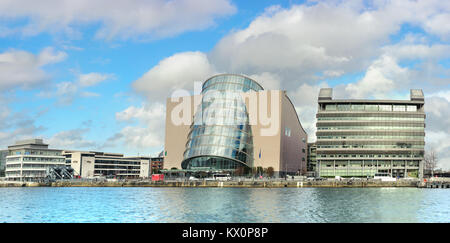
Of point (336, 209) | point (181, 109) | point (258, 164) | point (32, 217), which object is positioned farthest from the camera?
point (181, 109)

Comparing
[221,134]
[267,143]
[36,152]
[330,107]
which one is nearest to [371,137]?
[330,107]

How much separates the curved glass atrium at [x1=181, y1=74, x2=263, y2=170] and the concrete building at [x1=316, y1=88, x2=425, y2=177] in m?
28.4

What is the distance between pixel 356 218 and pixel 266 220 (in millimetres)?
8483

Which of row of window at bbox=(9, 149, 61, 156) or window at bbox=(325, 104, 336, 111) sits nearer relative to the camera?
window at bbox=(325, 104, 336, 111)

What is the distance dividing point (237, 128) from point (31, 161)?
8300cm

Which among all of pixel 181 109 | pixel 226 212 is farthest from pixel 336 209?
pixel 181 109

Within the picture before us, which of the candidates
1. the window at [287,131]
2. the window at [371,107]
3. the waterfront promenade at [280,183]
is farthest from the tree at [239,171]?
the window at [371,107]

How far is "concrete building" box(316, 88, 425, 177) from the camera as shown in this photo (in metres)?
154

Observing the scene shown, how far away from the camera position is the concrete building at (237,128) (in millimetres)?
142500

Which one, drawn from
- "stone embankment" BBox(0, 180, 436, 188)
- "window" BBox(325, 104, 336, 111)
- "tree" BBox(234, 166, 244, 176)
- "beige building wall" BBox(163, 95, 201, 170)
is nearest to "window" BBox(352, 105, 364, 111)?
"window" BBox(325, 104, 336, 111)

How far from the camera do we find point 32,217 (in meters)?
45.5

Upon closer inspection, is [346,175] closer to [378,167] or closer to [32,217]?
[378,167]

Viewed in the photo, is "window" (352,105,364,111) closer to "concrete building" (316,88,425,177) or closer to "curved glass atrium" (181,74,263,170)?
"concrete building" (316,88,425,177)
